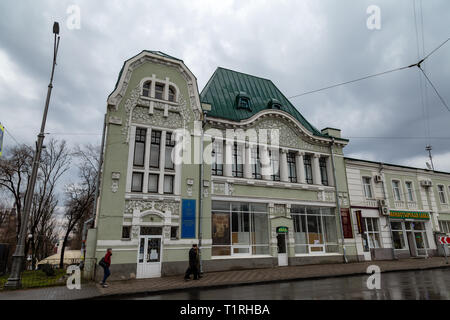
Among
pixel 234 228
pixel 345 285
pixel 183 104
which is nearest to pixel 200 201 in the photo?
pixel 234 228

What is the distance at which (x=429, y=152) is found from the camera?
33.3 metres

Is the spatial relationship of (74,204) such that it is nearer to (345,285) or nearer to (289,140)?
(289,140)

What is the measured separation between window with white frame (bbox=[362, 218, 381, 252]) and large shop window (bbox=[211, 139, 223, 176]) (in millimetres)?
13082

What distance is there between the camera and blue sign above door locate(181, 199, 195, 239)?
1548cm

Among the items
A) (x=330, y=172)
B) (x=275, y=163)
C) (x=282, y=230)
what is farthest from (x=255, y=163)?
(x=330, y=172)

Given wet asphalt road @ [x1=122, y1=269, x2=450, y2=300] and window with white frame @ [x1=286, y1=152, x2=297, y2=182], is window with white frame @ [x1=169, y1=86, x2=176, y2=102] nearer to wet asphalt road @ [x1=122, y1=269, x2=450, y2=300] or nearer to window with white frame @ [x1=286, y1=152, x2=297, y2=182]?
window with white frame @ [x1=286, y1=152, x2=297, y2=182]

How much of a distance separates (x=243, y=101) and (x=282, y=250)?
11.5 m

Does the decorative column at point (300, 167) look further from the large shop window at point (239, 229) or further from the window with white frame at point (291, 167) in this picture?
the large shop window at point (239, 229)

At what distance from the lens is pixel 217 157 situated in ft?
59.9

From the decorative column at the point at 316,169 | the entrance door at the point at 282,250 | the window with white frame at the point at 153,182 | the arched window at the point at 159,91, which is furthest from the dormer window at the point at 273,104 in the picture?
the window with white frame at the point at 153,182

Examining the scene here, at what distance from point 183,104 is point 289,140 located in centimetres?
866

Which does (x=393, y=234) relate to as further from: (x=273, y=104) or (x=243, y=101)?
(x=243, y=101)

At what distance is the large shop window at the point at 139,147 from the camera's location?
15.8 metres
